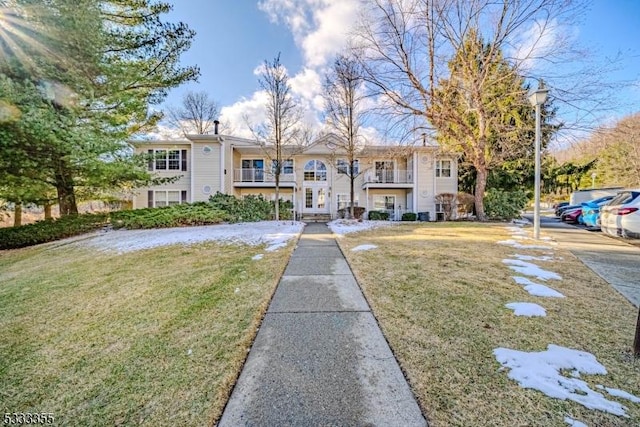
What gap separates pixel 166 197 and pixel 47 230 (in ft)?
27.9

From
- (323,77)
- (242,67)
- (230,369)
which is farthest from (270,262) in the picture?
(242,67)

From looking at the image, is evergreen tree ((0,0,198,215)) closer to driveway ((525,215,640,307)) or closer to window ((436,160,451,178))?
driveway ((525,215,640,307))

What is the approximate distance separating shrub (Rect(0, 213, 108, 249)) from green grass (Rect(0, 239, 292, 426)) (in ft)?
18.7

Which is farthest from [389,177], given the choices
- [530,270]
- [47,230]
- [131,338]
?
[131,338]

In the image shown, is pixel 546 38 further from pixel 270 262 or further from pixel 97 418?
pixel 97 418

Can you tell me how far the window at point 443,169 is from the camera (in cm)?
2000

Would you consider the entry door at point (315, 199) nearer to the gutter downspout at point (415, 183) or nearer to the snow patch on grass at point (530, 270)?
the gutter downspout at point (415, 183)

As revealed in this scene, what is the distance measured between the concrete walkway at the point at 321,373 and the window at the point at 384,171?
1739 centimetres

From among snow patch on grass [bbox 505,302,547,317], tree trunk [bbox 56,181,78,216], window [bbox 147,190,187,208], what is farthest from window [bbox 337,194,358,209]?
snow patch on grass [bbox 505,302,547,317]

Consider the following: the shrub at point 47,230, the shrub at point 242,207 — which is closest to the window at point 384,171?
the shrub at point 242,207

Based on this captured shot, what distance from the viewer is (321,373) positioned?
93.2 inches

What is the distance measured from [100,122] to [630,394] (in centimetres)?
1417

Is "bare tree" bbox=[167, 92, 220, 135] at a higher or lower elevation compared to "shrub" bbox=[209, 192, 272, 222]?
higher

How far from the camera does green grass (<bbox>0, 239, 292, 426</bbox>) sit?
2123mm
